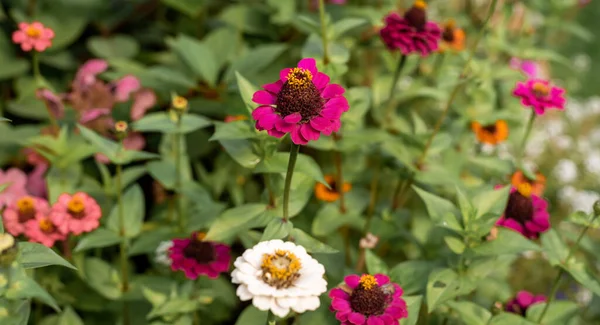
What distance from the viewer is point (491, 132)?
195cm

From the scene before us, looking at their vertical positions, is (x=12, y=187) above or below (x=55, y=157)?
below

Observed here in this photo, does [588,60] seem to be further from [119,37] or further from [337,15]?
[119,37]

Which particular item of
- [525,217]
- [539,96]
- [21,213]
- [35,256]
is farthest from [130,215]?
[539,96]

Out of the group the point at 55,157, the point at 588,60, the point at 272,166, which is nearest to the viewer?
the point at 272,166

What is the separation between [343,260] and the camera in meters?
1.71

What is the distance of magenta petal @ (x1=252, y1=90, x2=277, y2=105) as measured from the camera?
3.69 feet

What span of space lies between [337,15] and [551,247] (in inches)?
41.5

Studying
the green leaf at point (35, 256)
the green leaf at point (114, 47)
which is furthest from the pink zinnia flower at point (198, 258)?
the green leaf at point (114, 47)

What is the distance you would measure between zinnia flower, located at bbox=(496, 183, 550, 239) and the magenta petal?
2.02 feet

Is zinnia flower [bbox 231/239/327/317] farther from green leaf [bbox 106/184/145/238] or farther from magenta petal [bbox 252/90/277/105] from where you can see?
green leaf [bbox 106/184/145/238]

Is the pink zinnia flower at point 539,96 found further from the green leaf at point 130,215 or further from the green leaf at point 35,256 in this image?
the green leaf at point 35,256

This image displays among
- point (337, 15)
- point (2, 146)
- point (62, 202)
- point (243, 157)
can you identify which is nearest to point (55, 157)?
point (62, 202)

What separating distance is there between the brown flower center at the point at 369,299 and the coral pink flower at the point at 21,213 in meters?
0.80

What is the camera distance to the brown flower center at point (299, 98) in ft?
3.54
